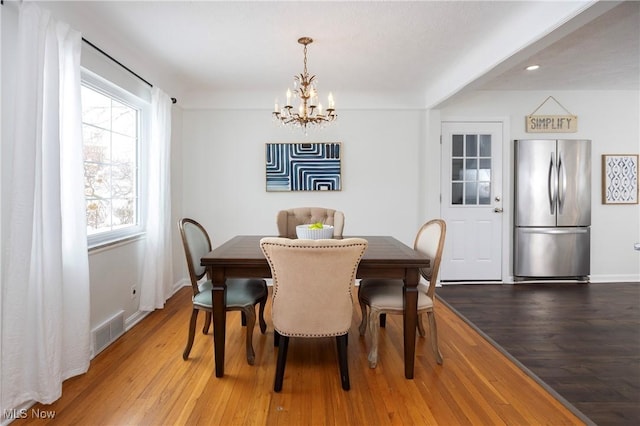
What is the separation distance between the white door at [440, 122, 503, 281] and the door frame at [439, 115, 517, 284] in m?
0.04

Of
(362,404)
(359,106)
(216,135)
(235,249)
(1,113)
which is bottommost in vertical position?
(362,404)

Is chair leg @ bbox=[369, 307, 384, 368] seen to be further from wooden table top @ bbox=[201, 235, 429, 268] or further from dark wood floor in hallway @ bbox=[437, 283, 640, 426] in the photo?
dark wood floor in hallway @ bbox=[437, 283, 640, 426]

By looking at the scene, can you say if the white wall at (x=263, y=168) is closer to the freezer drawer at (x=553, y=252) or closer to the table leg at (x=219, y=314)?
the freezer drawer at (x=553, y=252)

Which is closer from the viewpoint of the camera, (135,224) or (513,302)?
(135,224)

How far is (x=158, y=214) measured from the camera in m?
3.41

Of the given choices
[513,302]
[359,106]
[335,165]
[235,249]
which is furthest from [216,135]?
[513,302]

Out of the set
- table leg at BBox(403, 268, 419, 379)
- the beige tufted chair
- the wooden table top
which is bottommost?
table leg at BBox(403, 268, 419, 379)

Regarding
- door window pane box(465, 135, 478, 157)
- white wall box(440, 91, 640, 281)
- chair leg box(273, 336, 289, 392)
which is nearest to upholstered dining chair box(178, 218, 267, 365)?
chair leg box(273, 336, 289, 392)

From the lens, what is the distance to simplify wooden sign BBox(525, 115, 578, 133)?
14.8 feet

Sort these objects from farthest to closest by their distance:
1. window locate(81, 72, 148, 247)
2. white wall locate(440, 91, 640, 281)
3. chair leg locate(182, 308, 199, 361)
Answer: white wall locate(440, 91, 640, 281)
window locate(81, 72, 148, 247)
chair leg locate(182, 308, 199, 361)

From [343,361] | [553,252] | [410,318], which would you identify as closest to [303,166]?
[410,318]

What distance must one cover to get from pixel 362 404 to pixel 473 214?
334 centimetres

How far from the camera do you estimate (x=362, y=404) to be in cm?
192

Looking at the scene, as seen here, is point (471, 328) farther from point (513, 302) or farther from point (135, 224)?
point (135, 224)
